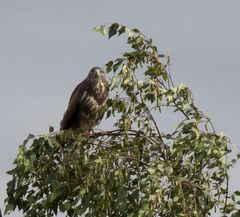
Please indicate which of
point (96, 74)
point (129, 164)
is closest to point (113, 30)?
point (129, 164)

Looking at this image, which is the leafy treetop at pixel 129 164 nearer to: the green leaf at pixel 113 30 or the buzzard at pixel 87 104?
the green leaf at pixel 113 30

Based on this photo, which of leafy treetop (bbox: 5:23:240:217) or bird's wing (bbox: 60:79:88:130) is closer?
leafy treetop (bbox: 5:23:240:217)

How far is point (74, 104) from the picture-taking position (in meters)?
9.45

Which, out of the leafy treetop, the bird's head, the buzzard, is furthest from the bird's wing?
the leafy treetop

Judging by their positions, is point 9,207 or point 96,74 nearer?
point 9,207

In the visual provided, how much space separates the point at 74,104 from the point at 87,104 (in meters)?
0.17

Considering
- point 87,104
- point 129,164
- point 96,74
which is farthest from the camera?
point 96,74

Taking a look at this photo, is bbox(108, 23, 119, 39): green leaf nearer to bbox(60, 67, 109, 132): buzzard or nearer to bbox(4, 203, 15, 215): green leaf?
bbox(4, 203, 15, 215): green leaf

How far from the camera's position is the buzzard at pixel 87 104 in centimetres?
923

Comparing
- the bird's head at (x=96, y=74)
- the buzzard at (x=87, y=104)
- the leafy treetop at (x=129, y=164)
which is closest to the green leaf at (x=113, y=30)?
the leafy treetop at (x=129, y=164)

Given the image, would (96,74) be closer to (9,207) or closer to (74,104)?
(74,104)

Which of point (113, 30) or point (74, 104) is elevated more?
point (74, 104)

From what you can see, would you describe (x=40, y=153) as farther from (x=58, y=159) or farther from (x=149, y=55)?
(x=149, y=55)

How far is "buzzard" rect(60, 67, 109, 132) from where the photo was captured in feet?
30.3
